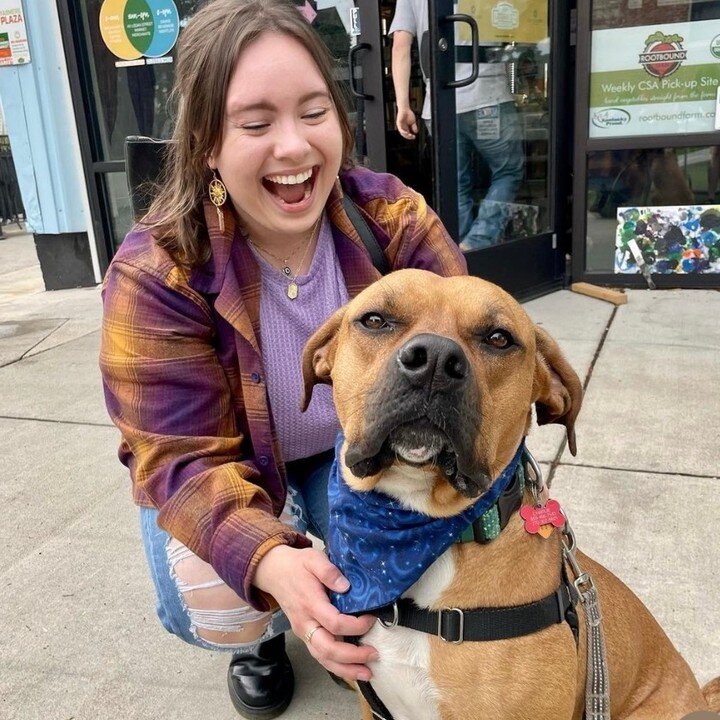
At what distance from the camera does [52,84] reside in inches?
274

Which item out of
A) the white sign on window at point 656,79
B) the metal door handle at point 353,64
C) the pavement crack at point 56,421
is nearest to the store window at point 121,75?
the metal door handle at point 353,64

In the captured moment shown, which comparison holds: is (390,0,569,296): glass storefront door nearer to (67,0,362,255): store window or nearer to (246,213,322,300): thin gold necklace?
(67,0,362,255): store window

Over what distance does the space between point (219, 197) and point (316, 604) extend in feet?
3.92

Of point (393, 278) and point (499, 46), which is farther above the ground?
point (499, 46)

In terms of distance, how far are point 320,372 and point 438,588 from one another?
0.64 meters

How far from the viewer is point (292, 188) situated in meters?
2.29

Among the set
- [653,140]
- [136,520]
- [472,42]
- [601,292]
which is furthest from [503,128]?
[136,520]

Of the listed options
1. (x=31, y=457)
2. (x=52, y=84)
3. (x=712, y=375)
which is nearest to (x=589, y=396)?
(x=712, y=375)

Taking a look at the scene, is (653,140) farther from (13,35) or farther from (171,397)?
(13,35)

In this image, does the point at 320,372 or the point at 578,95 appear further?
the point at 578,95

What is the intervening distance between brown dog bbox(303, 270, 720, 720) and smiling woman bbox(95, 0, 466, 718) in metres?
0.36

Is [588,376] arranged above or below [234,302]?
below

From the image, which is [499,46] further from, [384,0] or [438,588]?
[438,588]

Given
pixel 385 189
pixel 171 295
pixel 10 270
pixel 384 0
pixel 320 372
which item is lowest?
pixel 10 270
